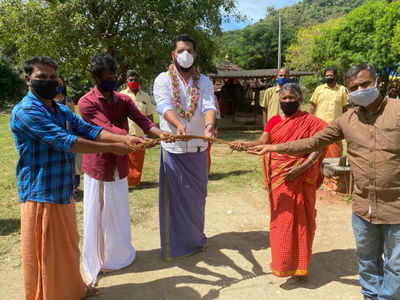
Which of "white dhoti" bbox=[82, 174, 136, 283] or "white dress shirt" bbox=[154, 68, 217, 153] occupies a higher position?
"white dress shirt" bbox=[154, 68, 217, 153]

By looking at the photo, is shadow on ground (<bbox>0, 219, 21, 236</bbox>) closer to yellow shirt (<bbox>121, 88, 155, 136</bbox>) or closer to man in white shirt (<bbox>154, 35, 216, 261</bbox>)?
man in white shirt (<bbox>154, 35, 216, 261</bbox>)

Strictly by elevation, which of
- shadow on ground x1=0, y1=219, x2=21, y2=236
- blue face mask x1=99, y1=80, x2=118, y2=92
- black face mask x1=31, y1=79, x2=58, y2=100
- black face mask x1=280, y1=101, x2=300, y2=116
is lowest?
shadow on ground x1=0, y1=219, x2=21, y2=236

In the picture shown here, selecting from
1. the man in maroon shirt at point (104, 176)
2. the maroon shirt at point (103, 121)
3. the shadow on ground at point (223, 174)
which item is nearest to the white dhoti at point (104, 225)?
the man in maroon shirt at point (104, 176)

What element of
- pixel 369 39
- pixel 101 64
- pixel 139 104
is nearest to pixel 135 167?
pixel 139 104

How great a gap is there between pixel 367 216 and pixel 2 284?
3.54 meters

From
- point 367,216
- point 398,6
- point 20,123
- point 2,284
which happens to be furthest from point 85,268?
point 398,6

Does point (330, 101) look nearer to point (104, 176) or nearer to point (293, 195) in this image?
point (293, 195)

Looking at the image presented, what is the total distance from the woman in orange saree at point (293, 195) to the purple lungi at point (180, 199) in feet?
2.43

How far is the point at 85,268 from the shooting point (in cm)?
366

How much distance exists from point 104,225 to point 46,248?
3.09 feet

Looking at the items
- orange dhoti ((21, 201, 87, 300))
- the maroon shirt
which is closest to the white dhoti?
the maroon shirt

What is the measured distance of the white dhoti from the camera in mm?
3623

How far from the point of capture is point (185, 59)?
3832mm

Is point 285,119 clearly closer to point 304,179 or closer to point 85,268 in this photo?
point 304,179
